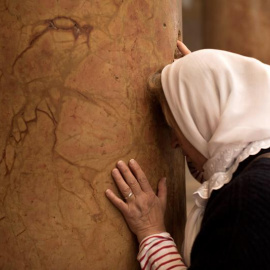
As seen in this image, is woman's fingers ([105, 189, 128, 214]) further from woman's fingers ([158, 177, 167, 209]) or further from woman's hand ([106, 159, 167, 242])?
woman's fingers ([158, 177, 167, 209])

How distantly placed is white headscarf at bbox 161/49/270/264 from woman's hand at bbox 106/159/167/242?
0.38ft

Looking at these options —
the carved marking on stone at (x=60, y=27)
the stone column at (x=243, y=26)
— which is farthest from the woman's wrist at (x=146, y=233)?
the stone column at (x=243, y=26)

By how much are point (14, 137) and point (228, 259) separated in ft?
2.10

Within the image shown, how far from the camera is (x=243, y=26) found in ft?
9.58

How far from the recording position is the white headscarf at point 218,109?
0.97 meters

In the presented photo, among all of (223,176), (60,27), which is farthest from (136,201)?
(60,27)

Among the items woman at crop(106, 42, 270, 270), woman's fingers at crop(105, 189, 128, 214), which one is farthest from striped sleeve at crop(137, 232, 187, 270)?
woman's fingers at crop(105, 189, 128, 214)

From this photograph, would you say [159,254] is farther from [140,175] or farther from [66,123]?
[66,123]

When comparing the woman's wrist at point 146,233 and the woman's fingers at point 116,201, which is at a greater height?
the woman's fingers at point 116,201

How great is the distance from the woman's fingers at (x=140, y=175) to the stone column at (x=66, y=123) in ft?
0.10

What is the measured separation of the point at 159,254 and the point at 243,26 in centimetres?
231

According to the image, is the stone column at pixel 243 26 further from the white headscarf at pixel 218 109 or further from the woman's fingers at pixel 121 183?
the woman's fingers at pixel 121 183

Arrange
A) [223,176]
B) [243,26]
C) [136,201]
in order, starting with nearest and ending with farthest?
[223,176] → [136,201] → [243,26]

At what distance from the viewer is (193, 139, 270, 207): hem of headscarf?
37.9 inches
